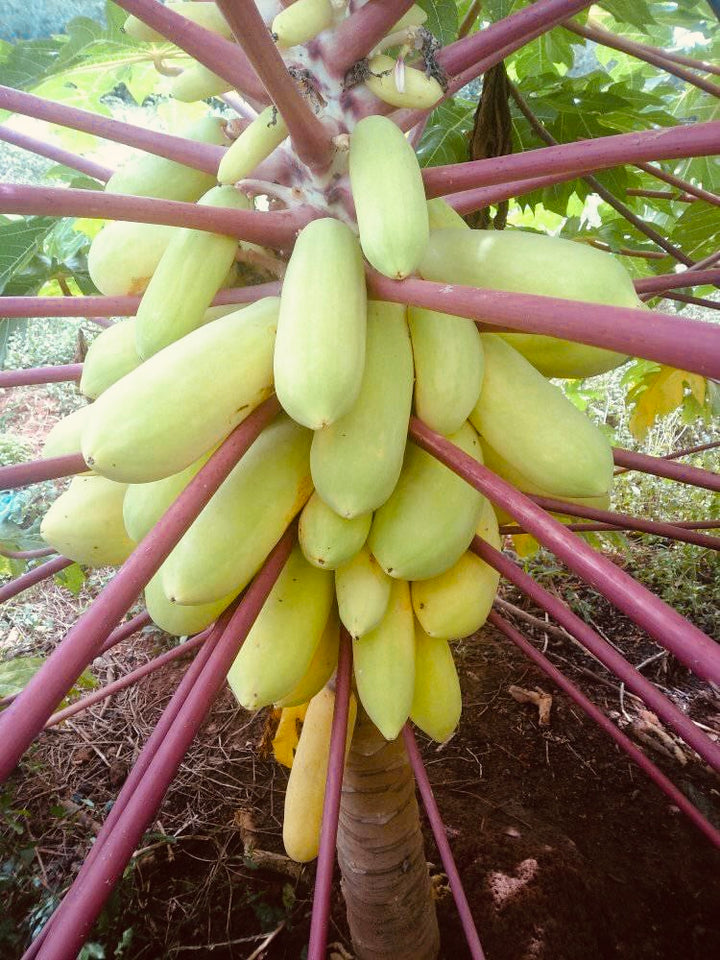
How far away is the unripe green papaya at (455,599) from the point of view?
2.60ft

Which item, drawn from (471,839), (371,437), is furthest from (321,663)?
(471,839)

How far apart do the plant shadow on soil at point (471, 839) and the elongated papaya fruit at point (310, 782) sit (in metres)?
0.16

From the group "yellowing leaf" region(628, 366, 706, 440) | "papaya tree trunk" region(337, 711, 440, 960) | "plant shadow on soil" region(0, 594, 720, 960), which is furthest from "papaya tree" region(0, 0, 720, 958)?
"yellowing leaf" region(628, 366, 706, 440)

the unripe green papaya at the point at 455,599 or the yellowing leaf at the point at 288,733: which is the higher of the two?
the unripe green papaya at the point at 455,599

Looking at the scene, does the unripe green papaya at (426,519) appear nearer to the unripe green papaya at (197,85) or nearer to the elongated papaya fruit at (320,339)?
the elongated papaya fruit at (320,339)

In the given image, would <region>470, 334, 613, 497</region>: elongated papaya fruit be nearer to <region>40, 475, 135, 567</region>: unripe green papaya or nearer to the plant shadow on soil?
<region>40, 475, 135, 567</region>: unripe green papaya

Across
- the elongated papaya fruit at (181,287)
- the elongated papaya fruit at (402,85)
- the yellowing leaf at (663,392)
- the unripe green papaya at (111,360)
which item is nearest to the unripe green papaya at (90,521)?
the unripe green papaya at (111,360)

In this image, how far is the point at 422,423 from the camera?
2.26 ft

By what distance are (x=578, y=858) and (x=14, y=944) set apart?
141 cm

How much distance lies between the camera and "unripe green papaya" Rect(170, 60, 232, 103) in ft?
2.64

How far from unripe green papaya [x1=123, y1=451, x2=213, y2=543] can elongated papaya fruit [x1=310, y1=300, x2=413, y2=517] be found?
0.52ft

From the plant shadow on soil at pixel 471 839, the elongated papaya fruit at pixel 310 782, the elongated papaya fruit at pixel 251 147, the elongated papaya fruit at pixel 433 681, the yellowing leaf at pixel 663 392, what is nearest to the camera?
the elongated papaya fruit at pixel 251 147

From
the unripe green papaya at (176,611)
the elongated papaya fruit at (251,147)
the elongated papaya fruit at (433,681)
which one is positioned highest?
the elongated papaya fruit at (251,147)

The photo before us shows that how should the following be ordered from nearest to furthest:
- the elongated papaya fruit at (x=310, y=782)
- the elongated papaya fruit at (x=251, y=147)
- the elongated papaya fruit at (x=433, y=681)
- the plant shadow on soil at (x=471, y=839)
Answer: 1. the elongated papaya fruit at (x=251, y=147)
2. the elongated papaya fruit at (x=433, y=681)
3. the elongated papaya fruit at (x=310, y=782)
4. the plant shadow on soil at (x=471, y=839)
